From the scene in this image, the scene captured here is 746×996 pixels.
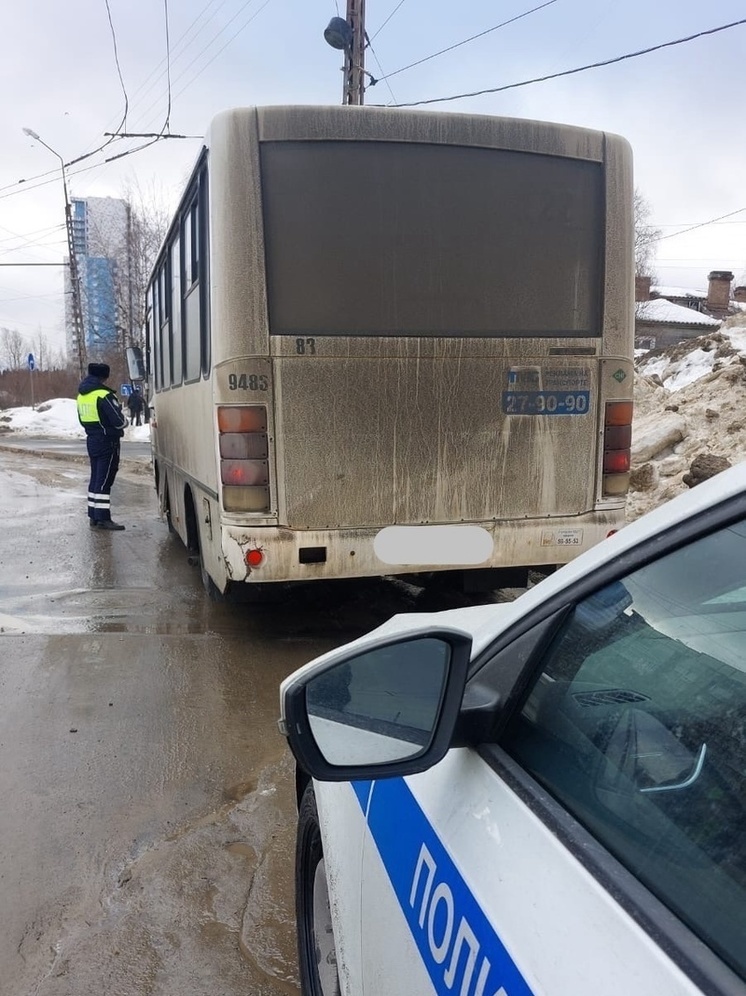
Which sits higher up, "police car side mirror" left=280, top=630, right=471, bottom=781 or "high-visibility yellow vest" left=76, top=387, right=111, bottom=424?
"high-visibility yellow vest" left=76, top=387, right=111, bottom=424

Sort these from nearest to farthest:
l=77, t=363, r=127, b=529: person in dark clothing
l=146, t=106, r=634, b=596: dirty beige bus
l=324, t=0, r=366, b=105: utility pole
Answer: l=146, t=106, r=634, b=596: dirty beige bus, l=77, t=363, r=127, b=529: person in dark clothing, l=324, t=0, r=366, b=105: utility pole

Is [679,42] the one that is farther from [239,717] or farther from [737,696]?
[737,696]

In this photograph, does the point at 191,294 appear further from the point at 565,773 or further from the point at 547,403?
the point at 565,773

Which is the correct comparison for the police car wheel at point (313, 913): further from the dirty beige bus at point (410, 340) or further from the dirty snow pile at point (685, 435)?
the dirty snow pile at point (685, 435)

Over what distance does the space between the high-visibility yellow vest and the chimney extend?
2849cm

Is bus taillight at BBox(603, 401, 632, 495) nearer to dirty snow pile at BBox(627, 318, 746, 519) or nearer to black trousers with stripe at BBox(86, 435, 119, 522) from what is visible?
dirty snow pile at BBox(627, 318, 746, 519)

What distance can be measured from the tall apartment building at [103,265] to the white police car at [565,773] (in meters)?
37.0

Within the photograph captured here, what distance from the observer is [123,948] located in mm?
2379

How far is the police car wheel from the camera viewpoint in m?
1.95

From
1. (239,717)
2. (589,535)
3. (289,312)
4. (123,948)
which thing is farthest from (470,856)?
(589,535)

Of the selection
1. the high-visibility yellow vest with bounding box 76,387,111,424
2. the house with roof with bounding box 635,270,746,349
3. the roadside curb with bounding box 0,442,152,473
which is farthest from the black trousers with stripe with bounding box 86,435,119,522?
the house with roof with bounding box 635,270,746,349

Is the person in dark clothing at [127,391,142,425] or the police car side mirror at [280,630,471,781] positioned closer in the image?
the police car side mirror at [280,630,471,781]

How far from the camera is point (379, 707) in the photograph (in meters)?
1.41

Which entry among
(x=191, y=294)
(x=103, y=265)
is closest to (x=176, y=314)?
(x=191, y=294)
